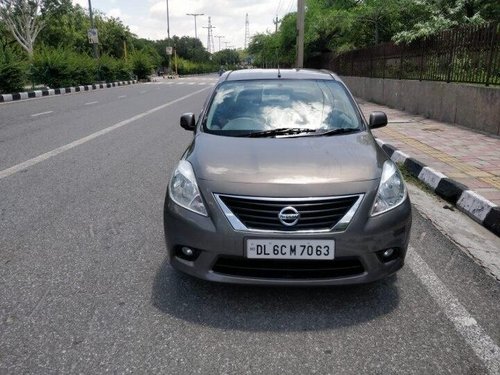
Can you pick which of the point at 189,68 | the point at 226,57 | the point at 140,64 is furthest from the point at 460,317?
the point at 226,57

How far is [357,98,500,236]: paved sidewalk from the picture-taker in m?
5.27

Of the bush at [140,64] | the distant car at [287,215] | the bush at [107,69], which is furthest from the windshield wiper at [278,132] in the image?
the bush at [140,64]

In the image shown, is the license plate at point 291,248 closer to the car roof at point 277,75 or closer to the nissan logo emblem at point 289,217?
the nissan logo emblem at point 289,217

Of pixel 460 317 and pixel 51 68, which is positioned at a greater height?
pixel 51 68

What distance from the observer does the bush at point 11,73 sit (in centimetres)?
1919

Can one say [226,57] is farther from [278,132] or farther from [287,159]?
[287,159]

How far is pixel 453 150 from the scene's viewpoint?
279 inches

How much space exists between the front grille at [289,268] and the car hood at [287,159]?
46cm

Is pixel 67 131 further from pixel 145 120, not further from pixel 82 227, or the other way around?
pixel 82 227

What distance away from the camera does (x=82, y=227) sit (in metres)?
3.95

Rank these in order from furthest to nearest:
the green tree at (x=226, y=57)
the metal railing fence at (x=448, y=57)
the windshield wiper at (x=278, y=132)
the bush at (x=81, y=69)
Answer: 1. the green tree at (x=226, y=57)
2. the bush at (x=81, y=69)
3. the metal railing fence at (x=448, y=57)
4. the windshield wiper at (x=278, y=132)

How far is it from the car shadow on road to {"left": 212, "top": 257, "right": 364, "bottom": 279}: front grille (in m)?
0.23

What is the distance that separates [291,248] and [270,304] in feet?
1.48

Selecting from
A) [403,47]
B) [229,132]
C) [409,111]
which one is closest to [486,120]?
[409,111]
